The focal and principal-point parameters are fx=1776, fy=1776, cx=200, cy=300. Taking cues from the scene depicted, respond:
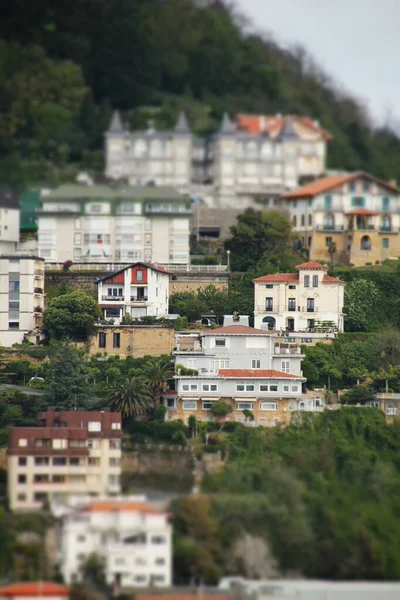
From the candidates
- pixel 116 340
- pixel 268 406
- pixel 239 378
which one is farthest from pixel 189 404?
pixel 116 340

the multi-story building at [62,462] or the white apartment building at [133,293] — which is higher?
the white apartment building at [133,293]

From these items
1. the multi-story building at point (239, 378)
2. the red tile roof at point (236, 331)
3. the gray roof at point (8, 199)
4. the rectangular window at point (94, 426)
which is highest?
the gray roof at point (8, 199)

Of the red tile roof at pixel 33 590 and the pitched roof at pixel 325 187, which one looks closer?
the red tile roof at pixel 33 590

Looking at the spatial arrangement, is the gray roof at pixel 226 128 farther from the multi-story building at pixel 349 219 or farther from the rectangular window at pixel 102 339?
the rectangular window at pixel 102 339

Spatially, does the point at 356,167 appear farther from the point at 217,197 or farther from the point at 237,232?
the point at 237,232

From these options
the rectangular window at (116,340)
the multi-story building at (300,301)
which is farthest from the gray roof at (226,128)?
the rectangular window at (116,340)

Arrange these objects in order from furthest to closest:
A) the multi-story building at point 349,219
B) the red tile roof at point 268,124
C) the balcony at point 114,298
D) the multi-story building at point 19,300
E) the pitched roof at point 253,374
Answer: the red tile roof at point 268,124 < the multi-story building at point 349,219 < the balcony at point 114,298 < the multi-story building at point 19,300 < the pitched roof at point 253,374

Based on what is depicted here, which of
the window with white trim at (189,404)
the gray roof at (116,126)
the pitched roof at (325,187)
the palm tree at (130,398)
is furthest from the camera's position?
the gray roof at (116,126)

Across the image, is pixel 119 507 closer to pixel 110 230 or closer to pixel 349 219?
pixel 110 230
